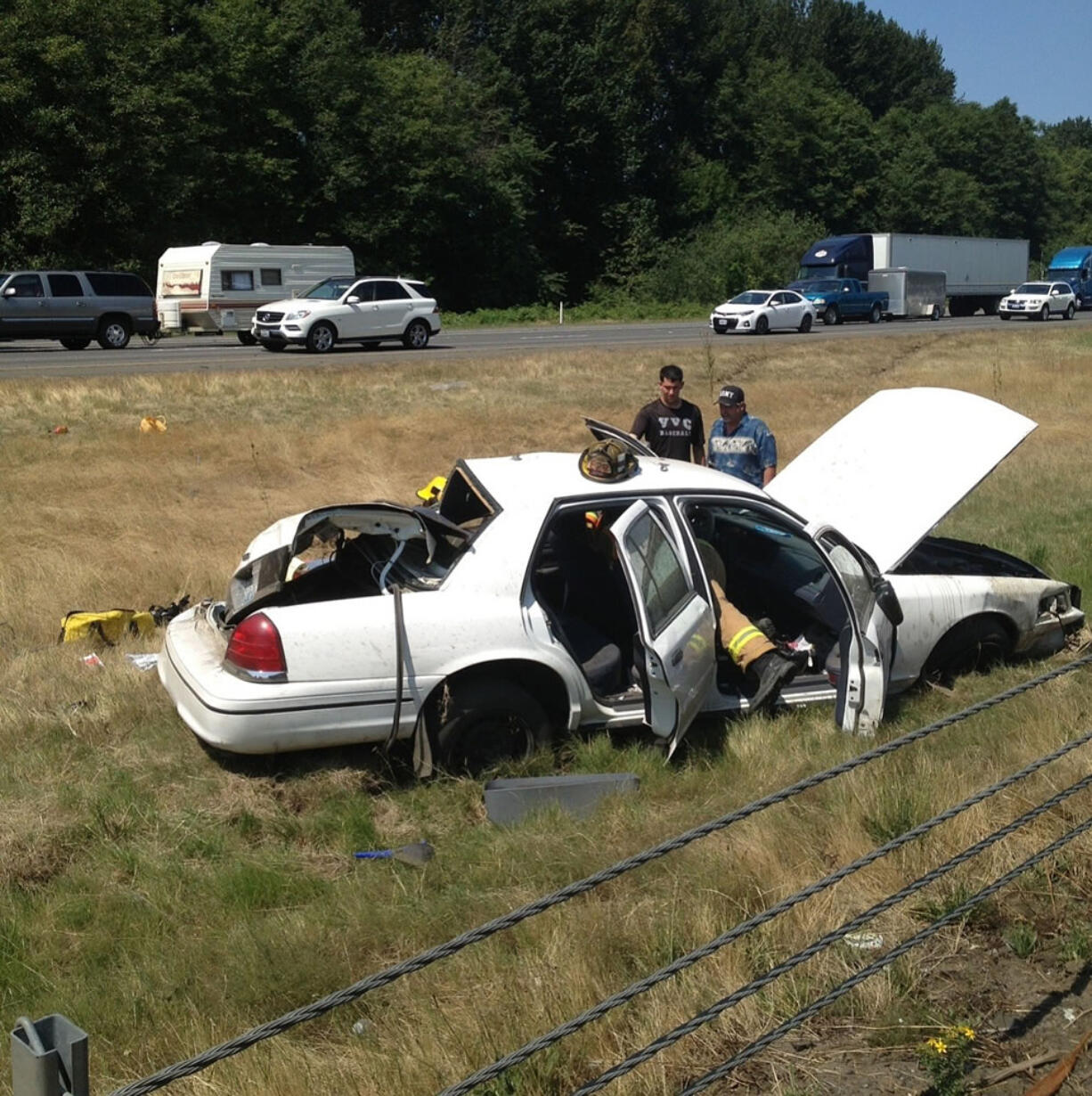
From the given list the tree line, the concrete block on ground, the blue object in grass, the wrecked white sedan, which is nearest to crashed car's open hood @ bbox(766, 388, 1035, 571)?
the wrecked white sedan

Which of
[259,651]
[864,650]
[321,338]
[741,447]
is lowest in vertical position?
[864,650]

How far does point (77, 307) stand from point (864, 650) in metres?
26.6

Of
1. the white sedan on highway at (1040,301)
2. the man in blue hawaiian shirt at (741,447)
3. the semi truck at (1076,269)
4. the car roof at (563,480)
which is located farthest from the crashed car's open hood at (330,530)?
the semi truck at (1076,269)

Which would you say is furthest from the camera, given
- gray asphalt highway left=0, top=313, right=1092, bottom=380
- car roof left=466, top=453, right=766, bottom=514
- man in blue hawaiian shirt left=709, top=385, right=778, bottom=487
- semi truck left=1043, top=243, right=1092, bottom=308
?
semi truck left=1043, top=243, right=1092, bottom=308

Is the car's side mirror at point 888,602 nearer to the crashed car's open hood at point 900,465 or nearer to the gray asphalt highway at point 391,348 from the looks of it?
the crashed car's open hood at point 900,465

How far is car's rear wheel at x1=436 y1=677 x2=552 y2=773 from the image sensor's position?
6.20 m

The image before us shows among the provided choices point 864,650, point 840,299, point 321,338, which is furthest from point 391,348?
point 864,650

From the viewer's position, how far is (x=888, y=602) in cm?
651

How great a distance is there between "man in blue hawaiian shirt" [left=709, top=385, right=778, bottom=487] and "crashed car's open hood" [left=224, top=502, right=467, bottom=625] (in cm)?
323

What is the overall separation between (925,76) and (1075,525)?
9778 centimetres

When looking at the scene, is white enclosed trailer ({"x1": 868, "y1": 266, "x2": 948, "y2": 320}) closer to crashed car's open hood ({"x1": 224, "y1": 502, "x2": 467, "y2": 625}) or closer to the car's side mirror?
the car's side mirror

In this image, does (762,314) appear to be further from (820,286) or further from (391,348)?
(391,348)

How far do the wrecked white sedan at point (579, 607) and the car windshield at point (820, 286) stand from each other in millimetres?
40343

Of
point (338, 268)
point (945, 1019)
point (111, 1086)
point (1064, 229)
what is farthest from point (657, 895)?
point (1064, 229)
